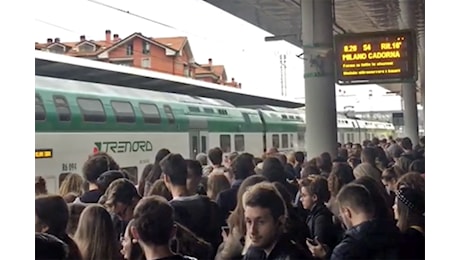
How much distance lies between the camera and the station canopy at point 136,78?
10.9 ft

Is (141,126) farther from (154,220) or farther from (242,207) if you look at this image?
(242,207)

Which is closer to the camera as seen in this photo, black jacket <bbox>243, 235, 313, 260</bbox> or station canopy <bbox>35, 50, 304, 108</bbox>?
black jacket <bbox>243, 235, 313, 260</bbox>

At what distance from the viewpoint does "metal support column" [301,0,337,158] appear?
313cm

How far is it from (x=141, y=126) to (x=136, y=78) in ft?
1.17

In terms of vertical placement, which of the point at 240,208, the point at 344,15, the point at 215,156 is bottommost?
the point at 240,208

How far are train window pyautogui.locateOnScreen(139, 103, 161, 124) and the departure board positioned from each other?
1077 mm

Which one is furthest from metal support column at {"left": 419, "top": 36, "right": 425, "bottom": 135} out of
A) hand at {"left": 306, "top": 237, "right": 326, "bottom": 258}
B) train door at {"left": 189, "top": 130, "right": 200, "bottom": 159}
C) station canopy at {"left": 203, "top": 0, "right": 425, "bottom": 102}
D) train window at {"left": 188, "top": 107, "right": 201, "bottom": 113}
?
train window at {"left": 188, "top": 107, "right": 201, "bottom": 113}

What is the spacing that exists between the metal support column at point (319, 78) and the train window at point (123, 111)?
1.03 metres

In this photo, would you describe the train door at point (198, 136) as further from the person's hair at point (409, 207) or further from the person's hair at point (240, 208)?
the person's hair at point (409, 207)

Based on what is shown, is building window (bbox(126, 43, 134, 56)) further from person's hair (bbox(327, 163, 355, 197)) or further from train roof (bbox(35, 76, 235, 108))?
person's hair (bbox(327, 163, 355, 197))

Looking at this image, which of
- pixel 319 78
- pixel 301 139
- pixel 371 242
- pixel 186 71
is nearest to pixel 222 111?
pixel 186 71

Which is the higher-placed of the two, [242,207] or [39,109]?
[39,109]

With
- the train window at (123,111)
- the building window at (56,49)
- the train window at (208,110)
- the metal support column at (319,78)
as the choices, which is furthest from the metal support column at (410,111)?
the building window at (56,49)

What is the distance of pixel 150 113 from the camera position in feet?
11.9
